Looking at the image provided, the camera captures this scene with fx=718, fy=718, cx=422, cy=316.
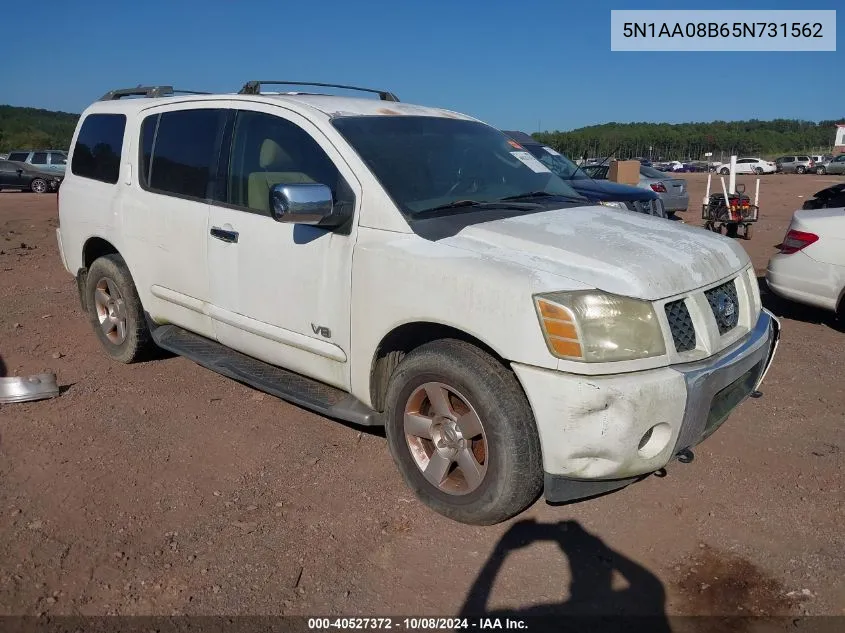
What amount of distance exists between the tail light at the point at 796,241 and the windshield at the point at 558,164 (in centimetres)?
450

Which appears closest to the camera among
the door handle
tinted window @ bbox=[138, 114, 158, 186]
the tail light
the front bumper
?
the front bumper

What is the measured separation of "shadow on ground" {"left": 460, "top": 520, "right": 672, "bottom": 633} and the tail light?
167 inches

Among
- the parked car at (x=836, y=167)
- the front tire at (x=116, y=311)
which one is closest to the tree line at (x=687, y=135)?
the parked car at (x=836, y=167)

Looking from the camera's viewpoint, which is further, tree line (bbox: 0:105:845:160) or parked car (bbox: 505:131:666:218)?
tree line (bbox: 0:105:845:160)

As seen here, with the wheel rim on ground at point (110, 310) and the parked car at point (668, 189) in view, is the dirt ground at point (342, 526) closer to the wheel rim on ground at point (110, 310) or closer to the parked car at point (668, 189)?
the wheel rim on ground at point (110, 310)

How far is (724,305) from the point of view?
3389mm

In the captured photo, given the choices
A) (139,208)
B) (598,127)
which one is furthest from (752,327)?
(598,127)

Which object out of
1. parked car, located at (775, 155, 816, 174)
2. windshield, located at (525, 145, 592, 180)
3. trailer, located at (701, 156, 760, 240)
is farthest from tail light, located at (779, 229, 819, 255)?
parked car, located at (775, 155, 816, 174)

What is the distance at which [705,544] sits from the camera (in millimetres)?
3150

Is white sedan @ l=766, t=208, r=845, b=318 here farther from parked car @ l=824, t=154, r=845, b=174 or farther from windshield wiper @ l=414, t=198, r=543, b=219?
parked car @ l=824, t=154, r=845, b=174

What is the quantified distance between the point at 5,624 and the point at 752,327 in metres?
3.49

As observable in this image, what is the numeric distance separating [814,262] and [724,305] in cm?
342

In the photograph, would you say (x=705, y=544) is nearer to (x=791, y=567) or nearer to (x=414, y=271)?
(x=791, y=567)

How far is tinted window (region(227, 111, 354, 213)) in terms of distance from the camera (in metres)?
3.82
